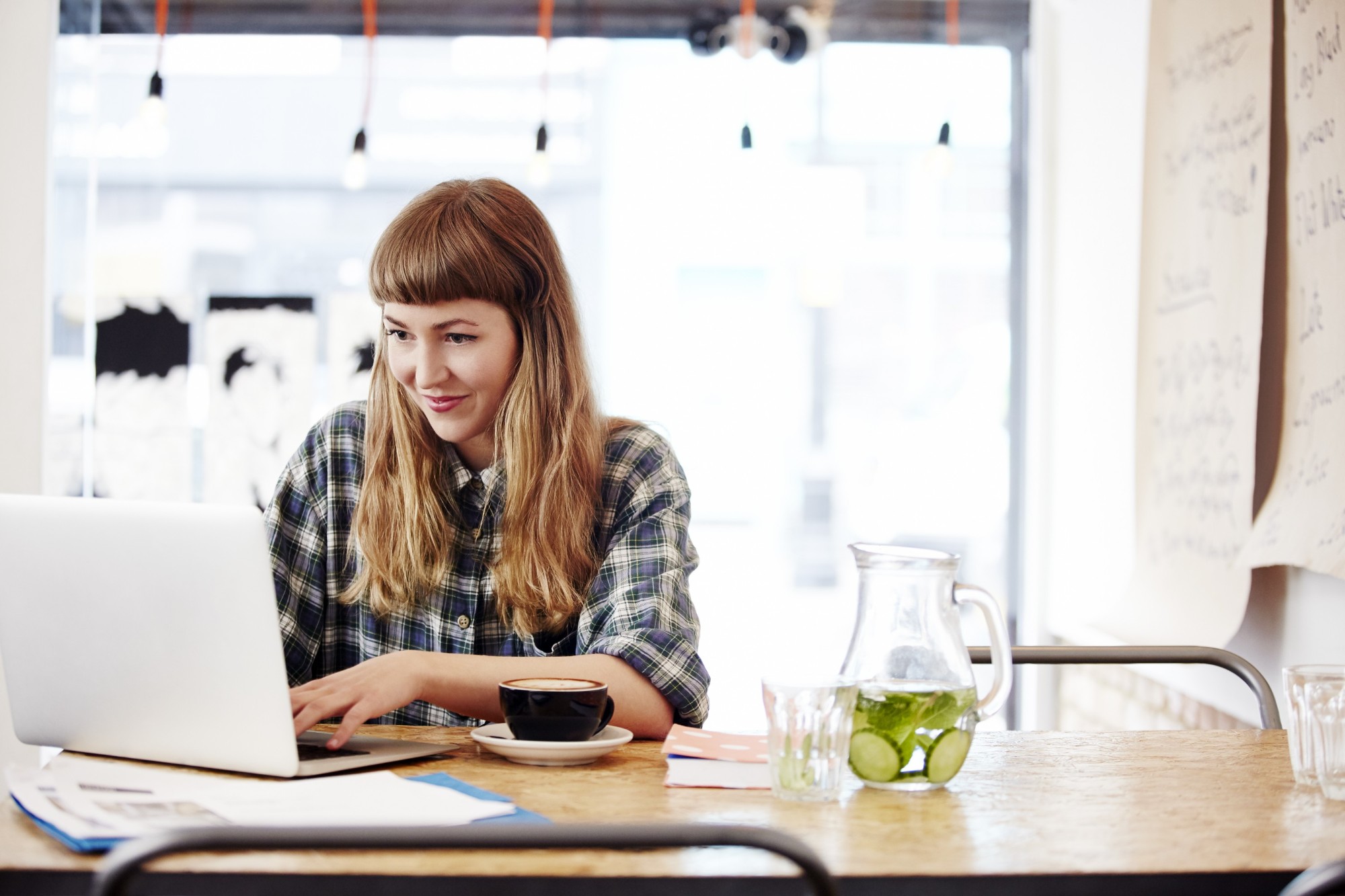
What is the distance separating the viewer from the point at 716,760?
3.56 ft

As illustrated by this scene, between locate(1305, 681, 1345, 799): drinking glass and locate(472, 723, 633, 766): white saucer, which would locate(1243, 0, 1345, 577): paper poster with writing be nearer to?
locate(1305, 681, 1345, 799): drinking glass

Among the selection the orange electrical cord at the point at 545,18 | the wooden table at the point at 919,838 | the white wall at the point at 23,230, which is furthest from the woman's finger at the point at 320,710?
the orange electrical cord at the point at 545,18

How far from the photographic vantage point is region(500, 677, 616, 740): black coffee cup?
3.61 ft

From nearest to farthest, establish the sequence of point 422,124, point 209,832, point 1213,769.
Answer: point 209,832 < point 1213,769 < point 422,124

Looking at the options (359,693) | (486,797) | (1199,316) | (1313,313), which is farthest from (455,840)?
(1199,316)

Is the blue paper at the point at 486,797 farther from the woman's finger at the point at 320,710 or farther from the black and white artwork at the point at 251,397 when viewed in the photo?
the black and white artwork at the point at 251,397

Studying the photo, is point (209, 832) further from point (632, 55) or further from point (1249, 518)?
point (632, 55)

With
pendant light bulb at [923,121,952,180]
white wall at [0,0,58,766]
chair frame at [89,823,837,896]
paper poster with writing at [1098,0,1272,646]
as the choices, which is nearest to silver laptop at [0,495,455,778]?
chair frame at [89,823,837,896]

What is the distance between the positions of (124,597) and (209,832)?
404 millimetres

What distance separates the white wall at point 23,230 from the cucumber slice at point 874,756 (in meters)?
2.29

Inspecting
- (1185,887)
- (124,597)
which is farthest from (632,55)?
(1185,887)

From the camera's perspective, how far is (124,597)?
1006 millimetres

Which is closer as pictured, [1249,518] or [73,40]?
[1249,518]

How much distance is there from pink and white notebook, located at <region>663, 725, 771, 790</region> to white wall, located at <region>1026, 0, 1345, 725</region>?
1.07 m
